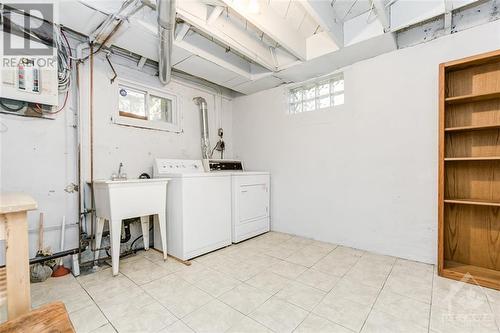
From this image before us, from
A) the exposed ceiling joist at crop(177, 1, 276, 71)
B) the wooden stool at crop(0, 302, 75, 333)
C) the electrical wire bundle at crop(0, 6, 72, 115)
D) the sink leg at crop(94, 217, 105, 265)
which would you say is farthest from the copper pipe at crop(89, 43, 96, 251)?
the wooden stool at crop(0, 302, 75, 333)

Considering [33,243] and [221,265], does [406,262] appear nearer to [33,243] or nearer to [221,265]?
[221,265]

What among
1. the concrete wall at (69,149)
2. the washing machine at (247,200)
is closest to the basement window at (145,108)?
Answer: the concrete wall at (69,149)

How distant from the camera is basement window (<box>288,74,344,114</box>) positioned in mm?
2814

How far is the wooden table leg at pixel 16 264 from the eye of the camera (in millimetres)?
837

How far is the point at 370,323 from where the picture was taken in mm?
1362

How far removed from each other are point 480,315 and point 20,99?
3681mm

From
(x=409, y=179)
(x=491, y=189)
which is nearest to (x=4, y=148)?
(x=409, y=179)

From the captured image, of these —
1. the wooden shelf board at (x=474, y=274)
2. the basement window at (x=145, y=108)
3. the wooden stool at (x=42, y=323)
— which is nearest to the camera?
the wooden stool at (x=42, y=323)

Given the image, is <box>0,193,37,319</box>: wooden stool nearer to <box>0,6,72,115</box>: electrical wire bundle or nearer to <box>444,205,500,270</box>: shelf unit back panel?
<box>0,6,72,115</box>: electrical wire bundle

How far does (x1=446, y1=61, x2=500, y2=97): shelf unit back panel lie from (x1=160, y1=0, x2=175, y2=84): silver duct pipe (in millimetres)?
2480

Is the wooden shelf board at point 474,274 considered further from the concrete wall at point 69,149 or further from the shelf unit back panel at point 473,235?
the concrete wall at point 69,149

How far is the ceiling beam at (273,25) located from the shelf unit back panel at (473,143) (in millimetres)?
1677

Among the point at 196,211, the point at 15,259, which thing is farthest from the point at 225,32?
the point at 15,259

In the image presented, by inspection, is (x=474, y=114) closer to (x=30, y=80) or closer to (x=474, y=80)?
(x=474, y=80)
